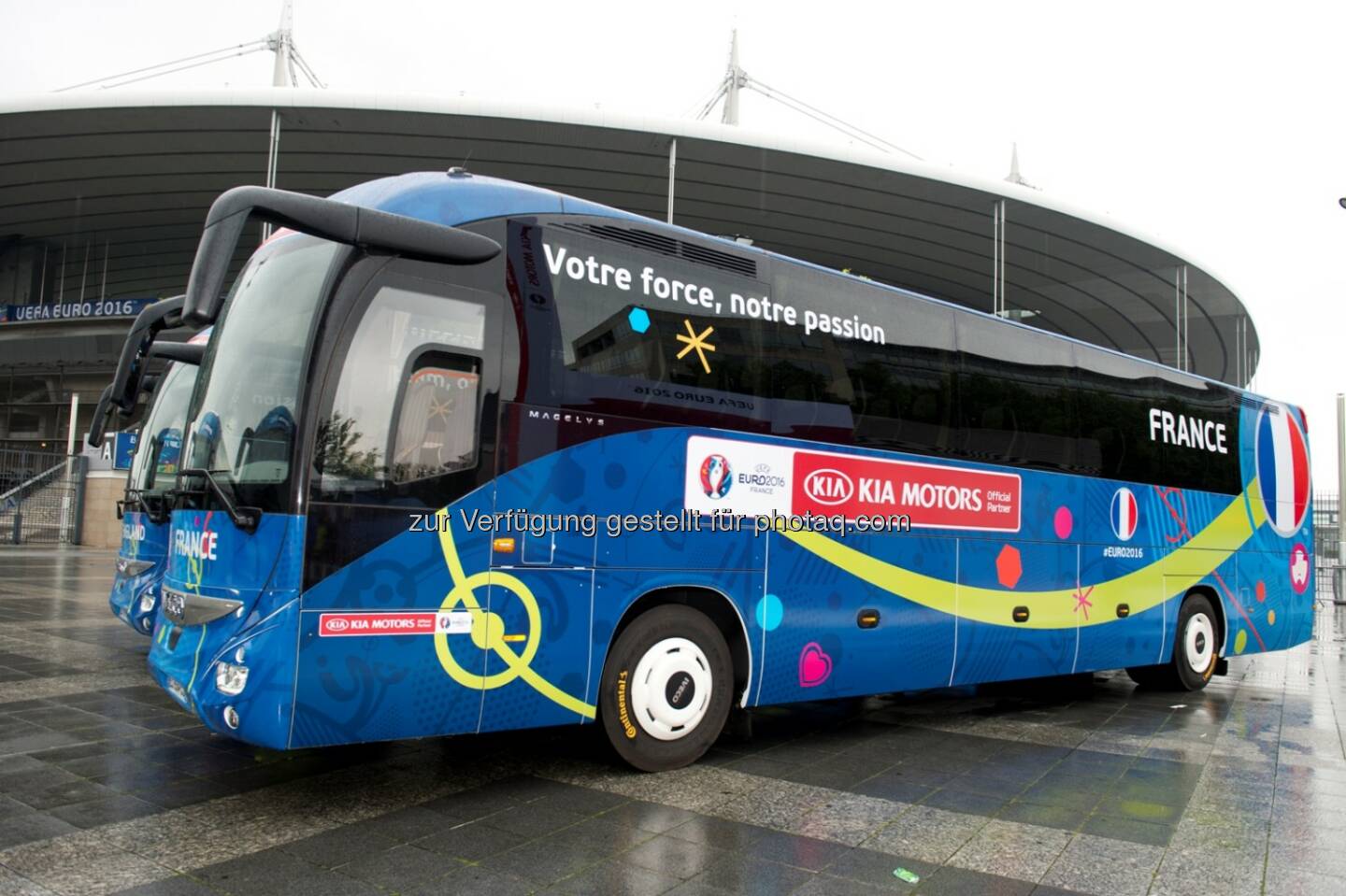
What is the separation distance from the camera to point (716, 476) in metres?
6.36

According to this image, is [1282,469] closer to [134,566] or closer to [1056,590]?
[1056,590]

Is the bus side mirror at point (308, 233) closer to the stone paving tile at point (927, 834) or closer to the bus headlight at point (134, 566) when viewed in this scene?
the stone paving tile at point (927, 834)

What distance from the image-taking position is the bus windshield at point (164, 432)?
9719mm

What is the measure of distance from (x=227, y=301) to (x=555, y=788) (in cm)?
345

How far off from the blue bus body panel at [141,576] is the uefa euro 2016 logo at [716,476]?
204 inches

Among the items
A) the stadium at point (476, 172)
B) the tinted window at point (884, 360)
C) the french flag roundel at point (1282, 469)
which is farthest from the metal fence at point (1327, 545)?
the tinted window at point (884, 360)

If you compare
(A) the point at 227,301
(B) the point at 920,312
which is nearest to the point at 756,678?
(B) the point at 920,312

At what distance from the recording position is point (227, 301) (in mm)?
5801

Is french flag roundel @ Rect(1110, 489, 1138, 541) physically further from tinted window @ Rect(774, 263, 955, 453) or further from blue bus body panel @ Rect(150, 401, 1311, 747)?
tinted window @ Rect(774, 263, 955, 453)

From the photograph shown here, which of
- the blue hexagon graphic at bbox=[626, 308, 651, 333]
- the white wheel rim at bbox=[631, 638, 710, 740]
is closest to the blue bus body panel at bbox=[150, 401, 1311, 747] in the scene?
the white wheel rim at bbox=[631, 638, 710, 740]

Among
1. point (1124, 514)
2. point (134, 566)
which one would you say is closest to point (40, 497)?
point (134, 566)

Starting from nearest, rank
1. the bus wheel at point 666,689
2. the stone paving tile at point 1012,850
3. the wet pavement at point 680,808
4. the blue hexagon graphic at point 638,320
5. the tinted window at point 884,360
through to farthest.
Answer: the wet pavement at point 680,808
the stone paving tile at point 1012,850
the bus wheel at point 666,689
the blue hexagon graphic at point 638,320
the tinted window at point 884,360

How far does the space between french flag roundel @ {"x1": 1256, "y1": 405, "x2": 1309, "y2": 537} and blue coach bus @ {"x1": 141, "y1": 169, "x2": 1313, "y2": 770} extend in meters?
4.02

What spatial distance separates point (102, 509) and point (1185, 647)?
27.0 metres
